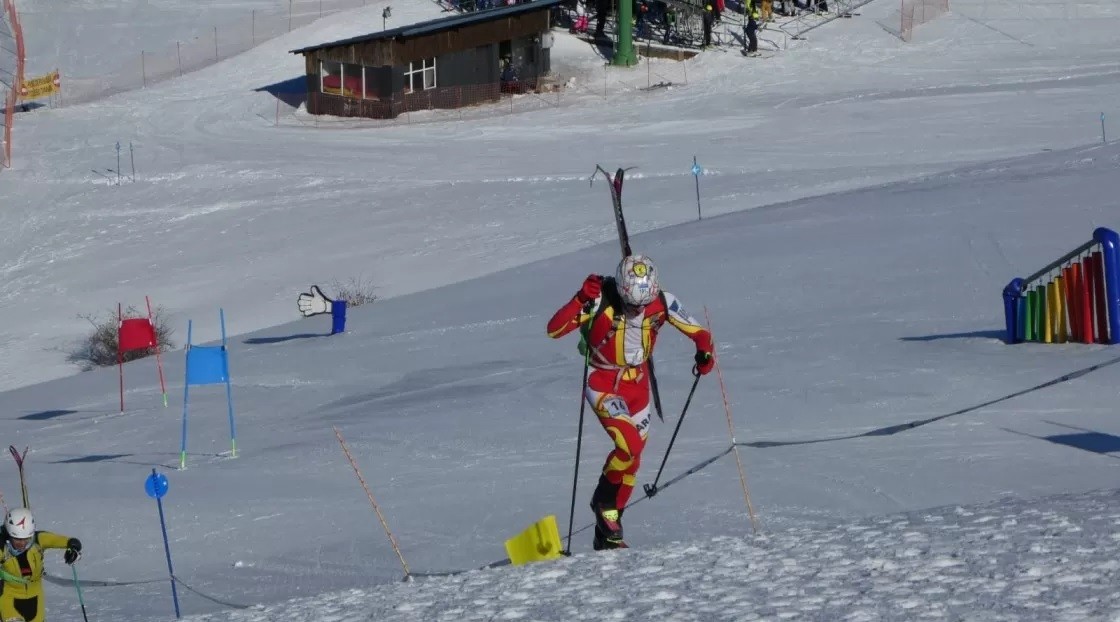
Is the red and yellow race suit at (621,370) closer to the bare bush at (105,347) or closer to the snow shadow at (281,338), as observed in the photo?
the snow shadow at (281,338)

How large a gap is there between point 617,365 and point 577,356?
7159 millimetres

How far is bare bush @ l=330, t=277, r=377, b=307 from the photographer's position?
2275 centimetres

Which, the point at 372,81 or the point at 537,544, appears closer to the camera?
the point at 537,544

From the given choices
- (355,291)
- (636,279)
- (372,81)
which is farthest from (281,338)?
(372,81)

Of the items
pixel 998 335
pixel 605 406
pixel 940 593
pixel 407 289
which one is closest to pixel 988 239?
pixel 998 335

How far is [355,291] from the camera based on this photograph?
78.0ft

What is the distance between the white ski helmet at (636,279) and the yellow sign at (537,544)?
1252 millimetres

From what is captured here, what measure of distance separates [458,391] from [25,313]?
40.6 ft

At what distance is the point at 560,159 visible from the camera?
Result: 3170 centimetres

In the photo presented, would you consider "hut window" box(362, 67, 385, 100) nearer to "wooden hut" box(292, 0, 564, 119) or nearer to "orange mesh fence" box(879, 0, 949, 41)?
"wooden hut" box(292, 0, 564, 119)

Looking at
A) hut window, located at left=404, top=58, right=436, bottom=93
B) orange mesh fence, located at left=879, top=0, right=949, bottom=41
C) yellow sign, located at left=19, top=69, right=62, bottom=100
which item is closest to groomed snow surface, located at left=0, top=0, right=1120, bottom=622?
yellow sign, located at left=19, top=69, right=62, bottom=100

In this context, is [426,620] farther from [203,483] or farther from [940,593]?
[203,483]

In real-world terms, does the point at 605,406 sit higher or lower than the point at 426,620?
higher

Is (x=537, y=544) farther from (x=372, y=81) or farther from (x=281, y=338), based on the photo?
(x=372, y=81)
